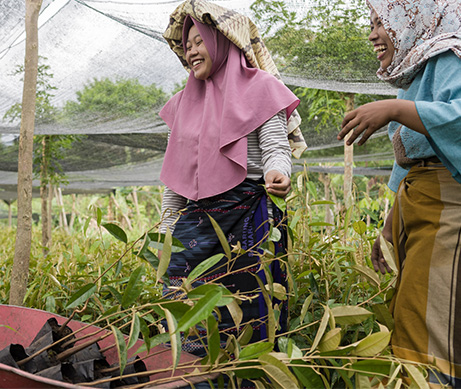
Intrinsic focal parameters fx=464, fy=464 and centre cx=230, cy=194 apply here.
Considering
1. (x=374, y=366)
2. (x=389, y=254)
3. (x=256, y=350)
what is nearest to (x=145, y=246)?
(x=256, y=350)

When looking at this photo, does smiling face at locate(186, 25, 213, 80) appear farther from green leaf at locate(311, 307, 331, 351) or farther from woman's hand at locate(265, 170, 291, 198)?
green leaf at locate(311, 307, 331, 351)

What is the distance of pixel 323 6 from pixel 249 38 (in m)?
1.36

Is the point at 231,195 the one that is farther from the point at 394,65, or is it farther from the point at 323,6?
the point at 323,6

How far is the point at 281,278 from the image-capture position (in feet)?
4.43

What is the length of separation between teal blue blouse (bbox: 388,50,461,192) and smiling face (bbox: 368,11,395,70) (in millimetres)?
98

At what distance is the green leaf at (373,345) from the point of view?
2.91ft

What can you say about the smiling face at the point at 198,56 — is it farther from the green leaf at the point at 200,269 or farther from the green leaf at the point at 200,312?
the green leaf at the point at 200,312

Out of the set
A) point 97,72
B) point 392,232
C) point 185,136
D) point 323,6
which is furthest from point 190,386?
point 97,72

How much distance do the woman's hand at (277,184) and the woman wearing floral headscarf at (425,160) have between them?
0.76 feet

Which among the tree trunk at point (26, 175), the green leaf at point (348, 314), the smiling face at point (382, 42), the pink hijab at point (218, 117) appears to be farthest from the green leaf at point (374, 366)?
the tree trunk at point (26, 175)

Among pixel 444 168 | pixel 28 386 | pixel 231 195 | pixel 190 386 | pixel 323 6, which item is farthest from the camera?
pixel 323 6

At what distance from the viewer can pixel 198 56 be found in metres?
1.41

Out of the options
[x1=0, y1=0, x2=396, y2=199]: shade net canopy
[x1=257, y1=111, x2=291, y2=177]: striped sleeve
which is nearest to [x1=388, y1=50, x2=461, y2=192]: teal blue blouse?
[x1=257, y1=111, x2=291, y2=177]: striped sleeve

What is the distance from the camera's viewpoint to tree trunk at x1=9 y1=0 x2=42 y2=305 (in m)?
1.45
